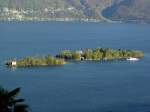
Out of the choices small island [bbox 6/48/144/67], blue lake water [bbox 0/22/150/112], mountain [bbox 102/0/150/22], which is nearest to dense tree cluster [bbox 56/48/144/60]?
small island [bbox 6/48/144/67]

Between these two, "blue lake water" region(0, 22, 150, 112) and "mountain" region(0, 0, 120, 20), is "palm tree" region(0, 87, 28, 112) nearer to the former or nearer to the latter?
"blue lake water" region(0, 22, 150, 112)

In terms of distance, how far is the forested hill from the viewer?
316 ft

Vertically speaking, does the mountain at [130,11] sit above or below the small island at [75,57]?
above

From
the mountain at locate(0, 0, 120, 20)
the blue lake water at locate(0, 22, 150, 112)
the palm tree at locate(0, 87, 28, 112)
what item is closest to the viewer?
the palm tree at locate(0, 87, 28, 112)

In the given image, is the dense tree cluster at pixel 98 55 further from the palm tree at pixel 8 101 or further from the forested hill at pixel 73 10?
the forested hill at pixel 73 10

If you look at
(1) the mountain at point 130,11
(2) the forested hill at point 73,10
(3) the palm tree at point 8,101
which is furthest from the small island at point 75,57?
(1) the mountain at point 130,11

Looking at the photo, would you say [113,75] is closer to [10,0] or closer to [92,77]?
[92,77]

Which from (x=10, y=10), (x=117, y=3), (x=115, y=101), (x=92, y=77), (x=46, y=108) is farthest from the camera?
(x=117, y=3)

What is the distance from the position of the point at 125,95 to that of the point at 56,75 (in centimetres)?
594

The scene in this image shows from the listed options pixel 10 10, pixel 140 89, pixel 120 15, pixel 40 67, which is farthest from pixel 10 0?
pixel 140 89

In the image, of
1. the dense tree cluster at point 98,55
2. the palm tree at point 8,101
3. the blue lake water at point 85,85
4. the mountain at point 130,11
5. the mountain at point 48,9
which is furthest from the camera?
the mountain at point 130,11

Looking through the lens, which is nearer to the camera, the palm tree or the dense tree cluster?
the palm tree

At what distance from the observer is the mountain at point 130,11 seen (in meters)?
107

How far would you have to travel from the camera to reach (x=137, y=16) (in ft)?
352
